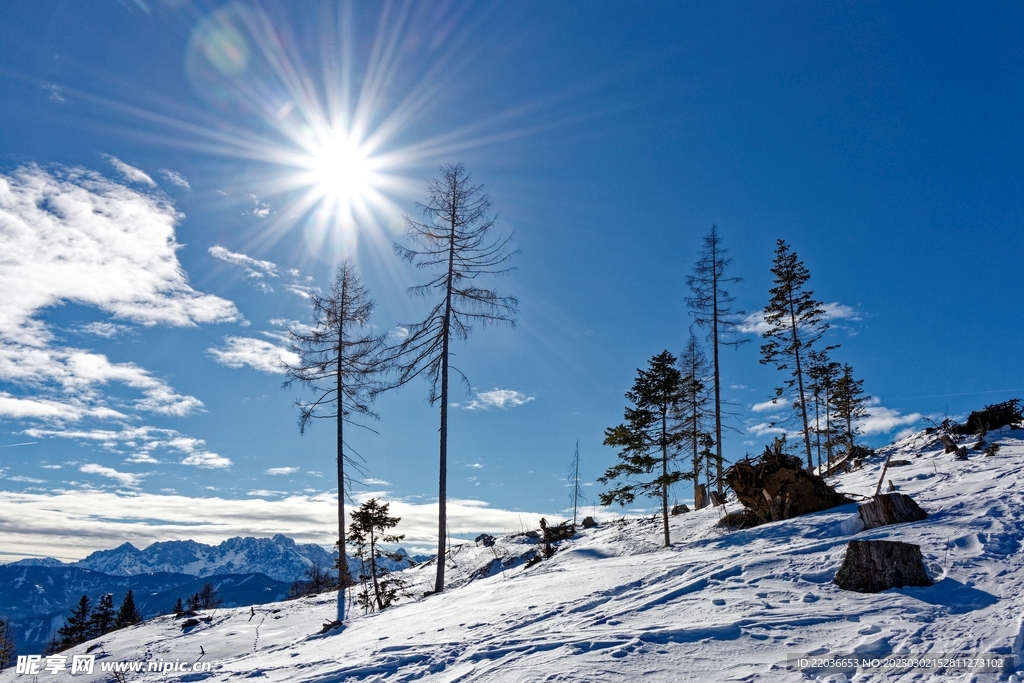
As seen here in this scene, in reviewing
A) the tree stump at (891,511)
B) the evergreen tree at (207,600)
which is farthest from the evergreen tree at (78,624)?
the tree stump at (891,511)

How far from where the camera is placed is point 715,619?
6.13 m

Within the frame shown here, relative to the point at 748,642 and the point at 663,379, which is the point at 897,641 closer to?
the point at 748,642

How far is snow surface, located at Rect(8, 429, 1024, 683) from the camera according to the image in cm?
507

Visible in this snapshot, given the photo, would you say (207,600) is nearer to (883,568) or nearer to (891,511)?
(891,511)

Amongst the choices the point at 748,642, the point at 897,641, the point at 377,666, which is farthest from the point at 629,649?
the point at 377,666

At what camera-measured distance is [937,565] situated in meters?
7.01

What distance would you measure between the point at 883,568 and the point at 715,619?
2415 millimetres

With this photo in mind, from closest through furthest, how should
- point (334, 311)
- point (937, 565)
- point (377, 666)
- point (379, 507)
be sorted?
point (377, 666)
point (937, 565)
point (379, 507)
point (334, 311)

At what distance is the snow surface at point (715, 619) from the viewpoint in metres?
5.07

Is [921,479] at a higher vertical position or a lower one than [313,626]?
higher

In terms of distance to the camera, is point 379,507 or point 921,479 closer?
point 921,479

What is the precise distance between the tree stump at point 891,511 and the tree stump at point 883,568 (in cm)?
293

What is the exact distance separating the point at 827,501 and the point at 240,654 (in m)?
13.6

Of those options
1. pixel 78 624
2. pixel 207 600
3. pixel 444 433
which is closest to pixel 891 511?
pixel 444 433
